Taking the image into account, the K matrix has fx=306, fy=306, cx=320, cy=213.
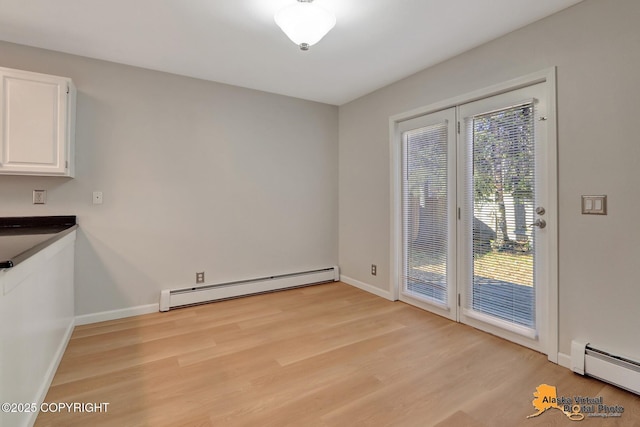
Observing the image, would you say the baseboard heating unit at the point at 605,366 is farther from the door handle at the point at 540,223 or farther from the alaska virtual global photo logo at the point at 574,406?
the door handle at the point at 540,223

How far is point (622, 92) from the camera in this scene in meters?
1.88

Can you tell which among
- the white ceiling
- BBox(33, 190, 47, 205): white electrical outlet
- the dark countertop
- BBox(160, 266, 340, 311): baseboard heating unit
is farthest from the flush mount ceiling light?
BBox(160, 266, 340, 311): baseboard heating unit

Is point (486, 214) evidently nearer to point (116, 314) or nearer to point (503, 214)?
point (503, 214)

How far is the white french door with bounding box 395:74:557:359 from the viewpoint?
2.27m

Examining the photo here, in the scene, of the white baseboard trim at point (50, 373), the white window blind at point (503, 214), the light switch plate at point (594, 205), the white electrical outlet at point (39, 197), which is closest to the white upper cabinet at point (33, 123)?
the white electrical outlet at point (39, 197)

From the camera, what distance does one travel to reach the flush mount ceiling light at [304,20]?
1.89 meters

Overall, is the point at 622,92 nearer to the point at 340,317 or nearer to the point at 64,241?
the point at 340,317

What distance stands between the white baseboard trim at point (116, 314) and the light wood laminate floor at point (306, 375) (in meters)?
0.09

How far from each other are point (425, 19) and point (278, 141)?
2.14 m

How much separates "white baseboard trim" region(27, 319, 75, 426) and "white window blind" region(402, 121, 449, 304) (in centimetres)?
306

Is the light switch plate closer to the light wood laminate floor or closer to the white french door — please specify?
the white french door

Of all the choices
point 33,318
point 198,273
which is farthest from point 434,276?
point 33,318

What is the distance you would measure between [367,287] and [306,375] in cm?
199

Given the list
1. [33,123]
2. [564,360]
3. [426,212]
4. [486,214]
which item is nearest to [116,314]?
[33,123]
